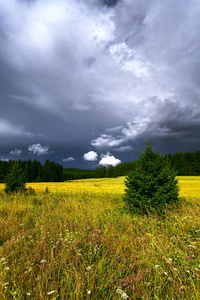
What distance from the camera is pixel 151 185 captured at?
22.9 feet

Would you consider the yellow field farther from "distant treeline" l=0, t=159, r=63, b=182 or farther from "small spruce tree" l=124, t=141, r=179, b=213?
"distant treeline" l=0, t=159, r=63, b=182

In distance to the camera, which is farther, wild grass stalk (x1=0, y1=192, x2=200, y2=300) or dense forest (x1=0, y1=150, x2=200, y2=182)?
dense forest (x1=0, y1=150, x2=200, y2=182)

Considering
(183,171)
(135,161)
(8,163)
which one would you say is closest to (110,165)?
(183,171)

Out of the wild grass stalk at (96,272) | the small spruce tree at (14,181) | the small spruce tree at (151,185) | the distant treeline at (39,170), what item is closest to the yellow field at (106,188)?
the small spruce tree at (14,181)

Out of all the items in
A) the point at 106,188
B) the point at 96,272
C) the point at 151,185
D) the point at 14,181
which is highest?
the point at 14,181

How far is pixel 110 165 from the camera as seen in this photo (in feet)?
348

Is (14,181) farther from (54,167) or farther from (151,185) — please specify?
(54,167)

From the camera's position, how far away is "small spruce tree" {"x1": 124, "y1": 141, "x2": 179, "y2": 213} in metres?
6.66

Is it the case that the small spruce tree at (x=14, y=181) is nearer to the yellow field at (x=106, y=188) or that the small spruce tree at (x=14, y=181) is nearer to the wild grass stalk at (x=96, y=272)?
the yellow field at (x=106, y=188)

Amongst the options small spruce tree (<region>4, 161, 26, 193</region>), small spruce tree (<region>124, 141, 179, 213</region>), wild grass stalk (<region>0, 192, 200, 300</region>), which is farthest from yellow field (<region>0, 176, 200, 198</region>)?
wild grass stalk (<region>0, 192, 200, 300</region>)

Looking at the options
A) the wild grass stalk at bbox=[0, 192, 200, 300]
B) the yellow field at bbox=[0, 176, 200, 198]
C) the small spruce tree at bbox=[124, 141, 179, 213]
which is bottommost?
the yellow field at bbox=[0, 176, 200, 198]

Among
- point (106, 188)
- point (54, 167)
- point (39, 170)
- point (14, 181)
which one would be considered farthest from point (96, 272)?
point (54, 167)

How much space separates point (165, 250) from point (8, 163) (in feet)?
270

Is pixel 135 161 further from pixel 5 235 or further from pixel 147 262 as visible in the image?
pixel 5 235
